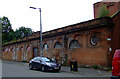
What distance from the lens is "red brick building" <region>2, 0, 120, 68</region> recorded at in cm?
1603

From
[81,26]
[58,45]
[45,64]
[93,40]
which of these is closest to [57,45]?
[58,45]

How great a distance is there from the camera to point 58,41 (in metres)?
22.7

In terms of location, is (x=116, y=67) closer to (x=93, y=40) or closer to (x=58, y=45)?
(x=93, y=40)

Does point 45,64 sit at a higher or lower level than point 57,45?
lower

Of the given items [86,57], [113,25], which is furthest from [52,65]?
[113,25]

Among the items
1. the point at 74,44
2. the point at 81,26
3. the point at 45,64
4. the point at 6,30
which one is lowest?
the point at 45,64

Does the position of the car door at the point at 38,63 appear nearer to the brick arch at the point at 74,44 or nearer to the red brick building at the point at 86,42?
the red brick building at the point at 86,42

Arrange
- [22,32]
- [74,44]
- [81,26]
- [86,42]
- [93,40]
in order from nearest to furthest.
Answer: [93,40] → [86,42] → [81,26] → [74,44] → [22,32]

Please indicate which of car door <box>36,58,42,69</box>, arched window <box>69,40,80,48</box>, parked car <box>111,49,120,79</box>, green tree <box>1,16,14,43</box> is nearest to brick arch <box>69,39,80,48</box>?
arched window <box>69,40,80,48</box>

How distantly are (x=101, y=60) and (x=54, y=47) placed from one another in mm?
8989

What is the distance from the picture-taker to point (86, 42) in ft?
59.9

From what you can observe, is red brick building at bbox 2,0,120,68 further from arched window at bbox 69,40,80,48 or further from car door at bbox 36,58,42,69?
car door at bbox 36,58,42,69

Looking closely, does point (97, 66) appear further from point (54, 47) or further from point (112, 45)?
point (54, 47)

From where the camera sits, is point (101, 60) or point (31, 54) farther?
point (31, 54)
